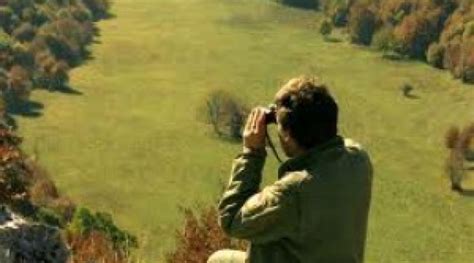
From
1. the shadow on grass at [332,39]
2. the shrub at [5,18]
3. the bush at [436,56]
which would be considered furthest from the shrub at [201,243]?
the shadow on grass at [332,39]

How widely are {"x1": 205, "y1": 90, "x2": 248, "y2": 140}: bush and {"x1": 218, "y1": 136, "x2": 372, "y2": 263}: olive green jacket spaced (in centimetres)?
9986

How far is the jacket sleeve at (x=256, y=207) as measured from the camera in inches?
249

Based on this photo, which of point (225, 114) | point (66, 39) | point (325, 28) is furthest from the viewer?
point (325, 28)

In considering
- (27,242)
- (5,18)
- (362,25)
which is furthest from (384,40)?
(27,242)

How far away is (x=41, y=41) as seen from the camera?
135 m

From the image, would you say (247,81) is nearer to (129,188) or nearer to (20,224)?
(129,188)

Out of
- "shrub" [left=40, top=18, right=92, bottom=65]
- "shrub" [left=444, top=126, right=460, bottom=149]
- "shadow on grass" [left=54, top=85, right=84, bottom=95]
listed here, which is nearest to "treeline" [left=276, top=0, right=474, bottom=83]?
"shrub" [left=444, top=126, right=460, bottom=149]

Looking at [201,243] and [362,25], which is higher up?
[201,243]

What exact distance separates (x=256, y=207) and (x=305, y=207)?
0.33 meters

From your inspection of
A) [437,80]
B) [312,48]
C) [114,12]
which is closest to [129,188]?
[437,80]

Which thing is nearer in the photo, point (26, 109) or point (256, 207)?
point (256, 207)

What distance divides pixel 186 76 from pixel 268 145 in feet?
416

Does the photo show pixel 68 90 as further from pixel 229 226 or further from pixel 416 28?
pixel 229 226

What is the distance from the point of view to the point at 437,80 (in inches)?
4988
